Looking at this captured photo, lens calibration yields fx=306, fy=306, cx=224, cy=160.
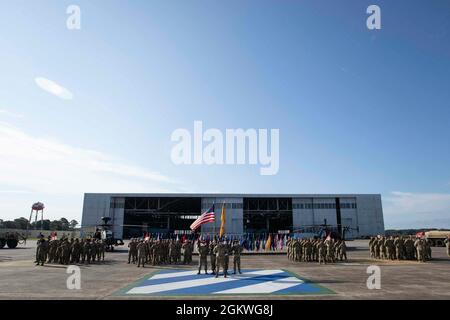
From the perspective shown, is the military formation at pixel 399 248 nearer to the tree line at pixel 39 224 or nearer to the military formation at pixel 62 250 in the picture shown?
the military formation at pixel 62 250

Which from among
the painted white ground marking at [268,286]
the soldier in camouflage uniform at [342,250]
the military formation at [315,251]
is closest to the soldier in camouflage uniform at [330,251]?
the military formation at [315,251]

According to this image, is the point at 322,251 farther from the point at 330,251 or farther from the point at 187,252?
the point at 187,252

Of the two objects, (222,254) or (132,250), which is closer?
(222,254)

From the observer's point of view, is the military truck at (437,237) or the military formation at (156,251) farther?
the military truck at (437,237)

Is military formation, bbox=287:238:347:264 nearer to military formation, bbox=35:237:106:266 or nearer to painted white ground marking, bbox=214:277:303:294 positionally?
painted white ground marking, bbox=214:277:303:294

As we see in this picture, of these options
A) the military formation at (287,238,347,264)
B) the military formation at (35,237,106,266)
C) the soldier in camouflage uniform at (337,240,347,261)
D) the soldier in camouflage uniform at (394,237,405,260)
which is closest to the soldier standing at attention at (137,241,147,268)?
the military formation at (35,237,106,266)

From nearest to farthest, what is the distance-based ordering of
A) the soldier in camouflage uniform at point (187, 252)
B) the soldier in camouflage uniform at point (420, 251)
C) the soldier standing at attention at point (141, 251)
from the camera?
the soldier standing at attention at point (141, 251), the soldier in camouflage uniform at point (187, 252), the soldier in camouflage uniform at point (420, 251)

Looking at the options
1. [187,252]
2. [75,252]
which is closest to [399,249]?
[187,252]

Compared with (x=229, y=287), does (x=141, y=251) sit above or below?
above
